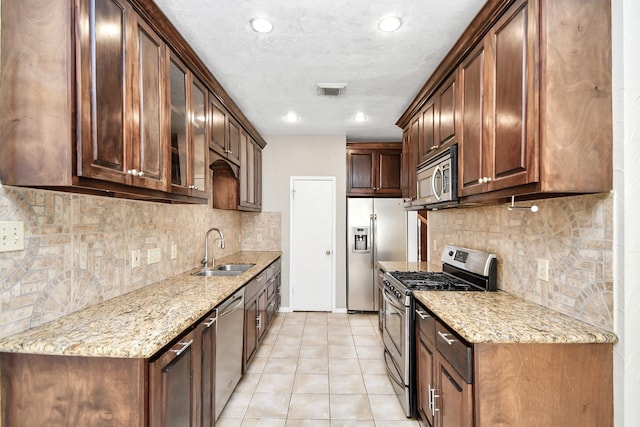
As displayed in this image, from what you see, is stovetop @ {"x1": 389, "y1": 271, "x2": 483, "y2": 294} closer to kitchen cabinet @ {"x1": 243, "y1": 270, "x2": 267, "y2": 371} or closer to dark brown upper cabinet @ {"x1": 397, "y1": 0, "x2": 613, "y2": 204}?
dark brown upper cabinet @ {"x1": 397, "y1": 0, "x2": 613, "y2": 204}

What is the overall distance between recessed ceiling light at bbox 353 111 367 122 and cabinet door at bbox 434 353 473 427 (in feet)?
8.57

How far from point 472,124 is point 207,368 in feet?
6.84

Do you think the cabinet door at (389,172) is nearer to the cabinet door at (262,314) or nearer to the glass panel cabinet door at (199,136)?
the cabinet door at (262,314)

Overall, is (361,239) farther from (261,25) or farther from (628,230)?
(628,230)

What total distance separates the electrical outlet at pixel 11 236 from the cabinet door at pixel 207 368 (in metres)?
0.82

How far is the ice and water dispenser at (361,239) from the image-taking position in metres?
4.50

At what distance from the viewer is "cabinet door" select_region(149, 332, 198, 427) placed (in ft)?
4.07

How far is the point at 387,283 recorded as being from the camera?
275 centimetres

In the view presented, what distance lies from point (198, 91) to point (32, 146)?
52.1 inches

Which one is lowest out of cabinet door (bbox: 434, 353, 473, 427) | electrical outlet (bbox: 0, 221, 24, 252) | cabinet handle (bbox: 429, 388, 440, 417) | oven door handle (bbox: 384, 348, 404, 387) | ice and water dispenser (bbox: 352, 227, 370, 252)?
oven door handle (bbox: 384, 348, 404, 387)

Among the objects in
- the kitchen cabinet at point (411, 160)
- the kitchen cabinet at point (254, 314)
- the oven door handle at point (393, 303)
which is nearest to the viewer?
the oven door handle at point (393, 303)

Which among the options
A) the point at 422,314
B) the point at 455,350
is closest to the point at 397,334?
the point at 422,314

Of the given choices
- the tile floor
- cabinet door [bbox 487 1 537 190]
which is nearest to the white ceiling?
cabinet door [bbox 487 1 537 190]

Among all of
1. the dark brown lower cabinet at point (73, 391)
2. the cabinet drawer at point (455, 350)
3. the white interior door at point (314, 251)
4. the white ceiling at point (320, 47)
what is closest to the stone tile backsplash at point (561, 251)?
the cabinet drawer at point (455, 350)
